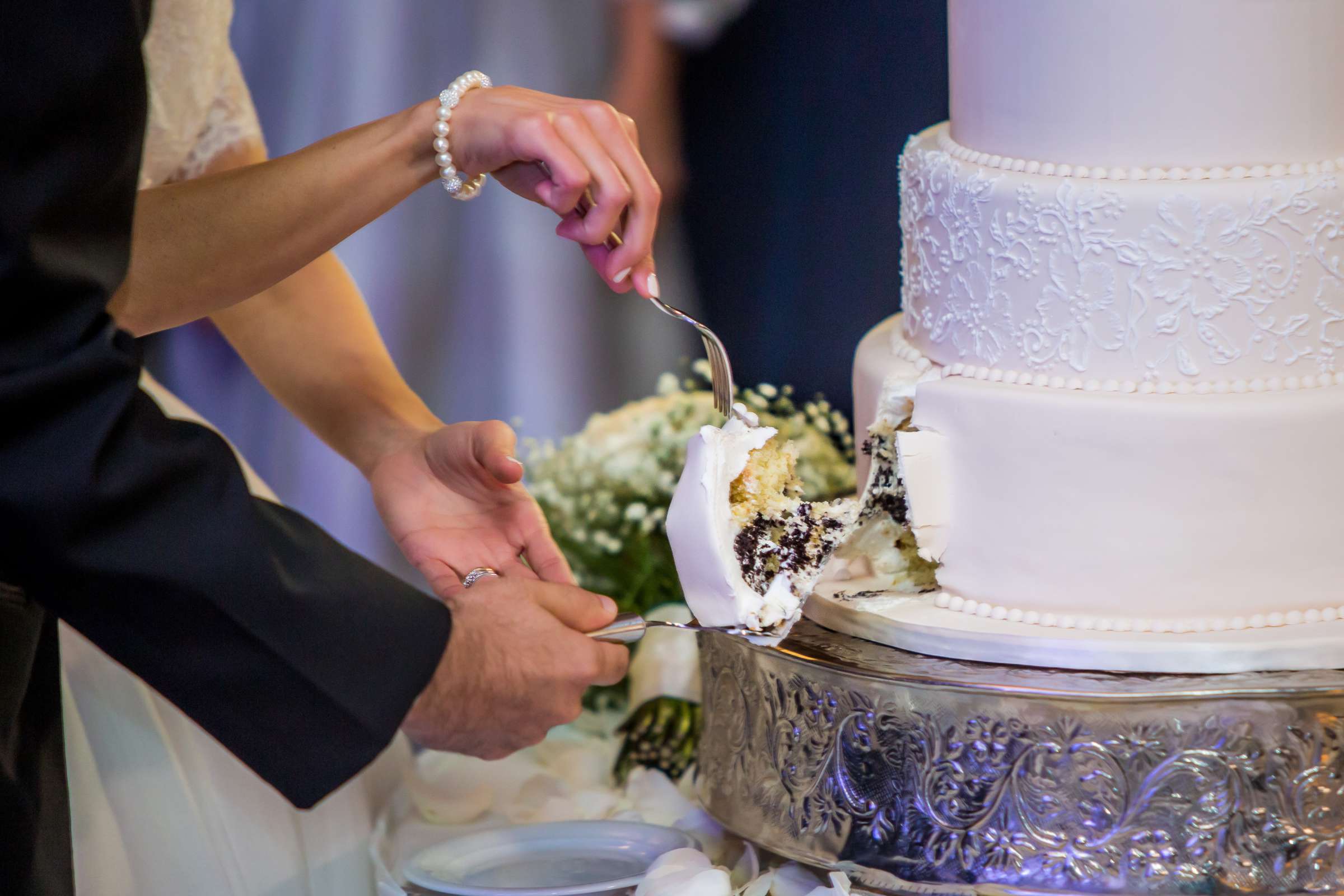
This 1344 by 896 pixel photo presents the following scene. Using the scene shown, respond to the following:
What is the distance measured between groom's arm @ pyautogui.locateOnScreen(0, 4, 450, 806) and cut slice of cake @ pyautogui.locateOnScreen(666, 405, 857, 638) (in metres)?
0.37

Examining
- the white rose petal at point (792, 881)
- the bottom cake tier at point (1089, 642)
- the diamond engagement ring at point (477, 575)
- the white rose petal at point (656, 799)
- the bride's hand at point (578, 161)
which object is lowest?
the white rose petal at point (656, 799)

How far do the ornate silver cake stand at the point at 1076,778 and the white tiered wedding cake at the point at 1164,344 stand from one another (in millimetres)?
68

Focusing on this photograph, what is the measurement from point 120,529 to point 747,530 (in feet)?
2.40

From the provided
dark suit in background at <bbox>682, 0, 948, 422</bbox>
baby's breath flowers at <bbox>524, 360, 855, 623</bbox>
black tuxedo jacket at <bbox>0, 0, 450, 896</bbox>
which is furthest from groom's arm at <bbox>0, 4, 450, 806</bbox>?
dark suit in background at <bbox>682, 0, 948, 422</bbox>

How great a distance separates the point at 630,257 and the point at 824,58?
1480mm

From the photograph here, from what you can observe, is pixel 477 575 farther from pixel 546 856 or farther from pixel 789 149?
pixel 789 149

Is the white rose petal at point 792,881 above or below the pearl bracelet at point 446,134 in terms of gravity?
below

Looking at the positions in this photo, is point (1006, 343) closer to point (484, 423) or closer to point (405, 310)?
point (484, 423)

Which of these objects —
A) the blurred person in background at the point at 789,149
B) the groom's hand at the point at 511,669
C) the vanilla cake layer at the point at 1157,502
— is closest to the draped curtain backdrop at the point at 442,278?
the blurred person in background at the point at 789,149

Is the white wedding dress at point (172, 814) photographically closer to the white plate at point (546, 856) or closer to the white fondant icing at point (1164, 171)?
the white plate at point (546, 856)

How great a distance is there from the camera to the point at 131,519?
3.58ft

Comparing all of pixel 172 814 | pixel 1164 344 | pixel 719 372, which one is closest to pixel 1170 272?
pixel 1164 344

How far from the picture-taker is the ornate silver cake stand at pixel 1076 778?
4.59ft

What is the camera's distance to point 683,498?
4.93 ft
